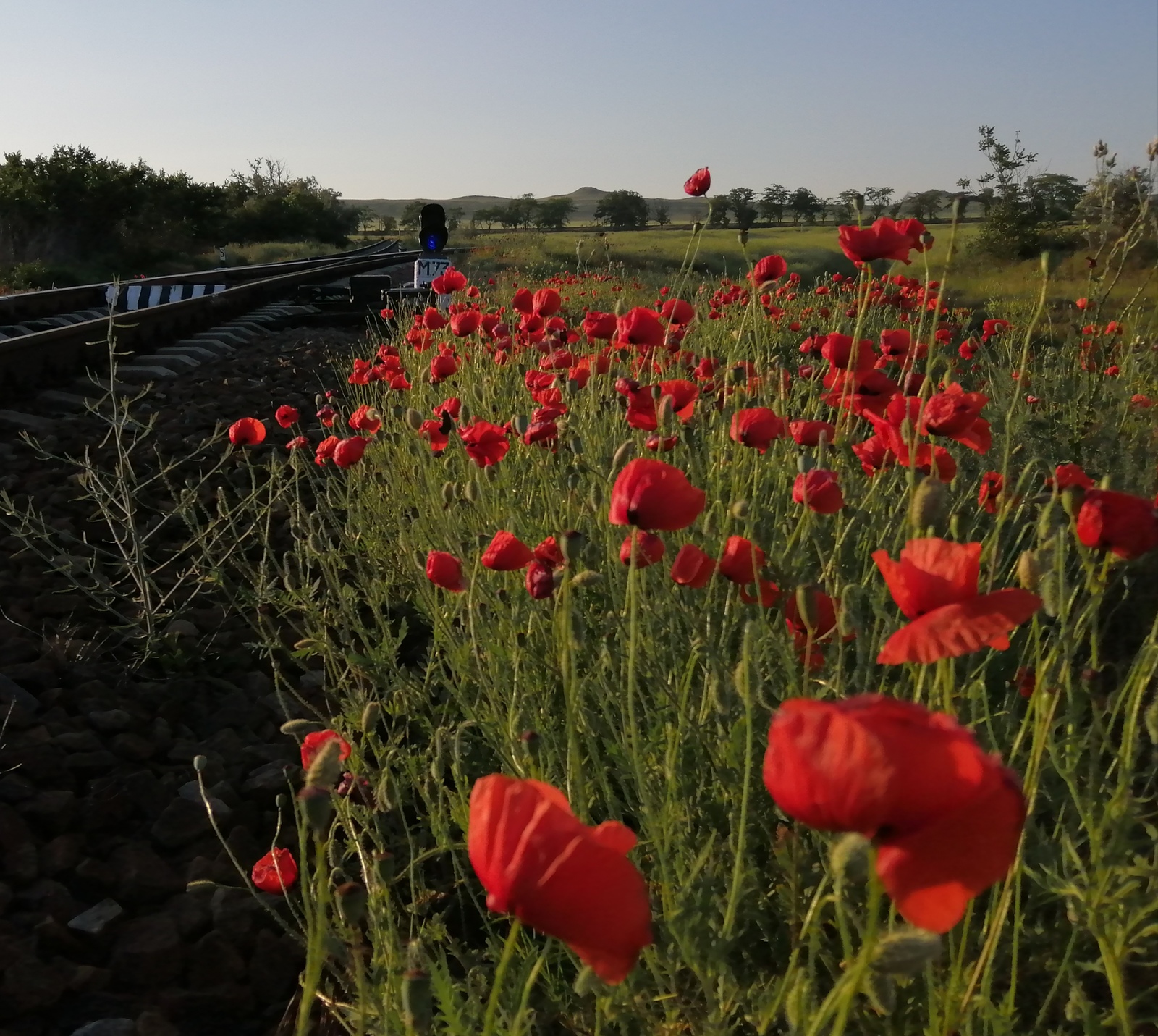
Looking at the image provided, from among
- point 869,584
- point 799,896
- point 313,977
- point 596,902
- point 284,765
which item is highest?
point 596,902

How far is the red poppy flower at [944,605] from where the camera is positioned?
0.88 metres

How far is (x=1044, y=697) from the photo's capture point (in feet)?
3.50

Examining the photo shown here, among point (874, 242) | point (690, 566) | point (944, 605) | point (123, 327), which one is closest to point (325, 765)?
point (944, 605)

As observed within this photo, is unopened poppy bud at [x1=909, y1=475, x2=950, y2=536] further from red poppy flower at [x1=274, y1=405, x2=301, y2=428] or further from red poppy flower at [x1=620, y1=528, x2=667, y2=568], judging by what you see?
red poppy flower at [x1=274, y1=405, x2=301, y2=428]

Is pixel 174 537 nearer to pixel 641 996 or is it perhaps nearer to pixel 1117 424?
pixel 641 996

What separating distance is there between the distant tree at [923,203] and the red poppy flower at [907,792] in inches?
70.4

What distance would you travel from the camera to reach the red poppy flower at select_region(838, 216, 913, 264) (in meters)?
2.07

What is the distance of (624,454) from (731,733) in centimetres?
54

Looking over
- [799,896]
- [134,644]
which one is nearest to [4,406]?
[134,644]

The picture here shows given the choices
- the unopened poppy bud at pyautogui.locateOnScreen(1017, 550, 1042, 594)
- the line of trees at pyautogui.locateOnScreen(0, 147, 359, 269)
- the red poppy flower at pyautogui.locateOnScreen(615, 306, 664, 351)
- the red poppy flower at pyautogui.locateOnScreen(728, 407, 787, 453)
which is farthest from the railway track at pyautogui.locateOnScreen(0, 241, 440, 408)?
the line of trees at pyautogui.locateOnScreen(0, 147, 359, 269)

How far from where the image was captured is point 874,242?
209 cm

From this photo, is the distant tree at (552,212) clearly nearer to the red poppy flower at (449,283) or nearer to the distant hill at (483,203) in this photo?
the distant hill at (483,203)

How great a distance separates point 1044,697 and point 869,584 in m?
1.20

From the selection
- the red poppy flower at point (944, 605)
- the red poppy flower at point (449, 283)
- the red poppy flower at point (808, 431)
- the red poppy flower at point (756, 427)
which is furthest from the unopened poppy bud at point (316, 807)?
the red poppy flower at point (449, 283)
